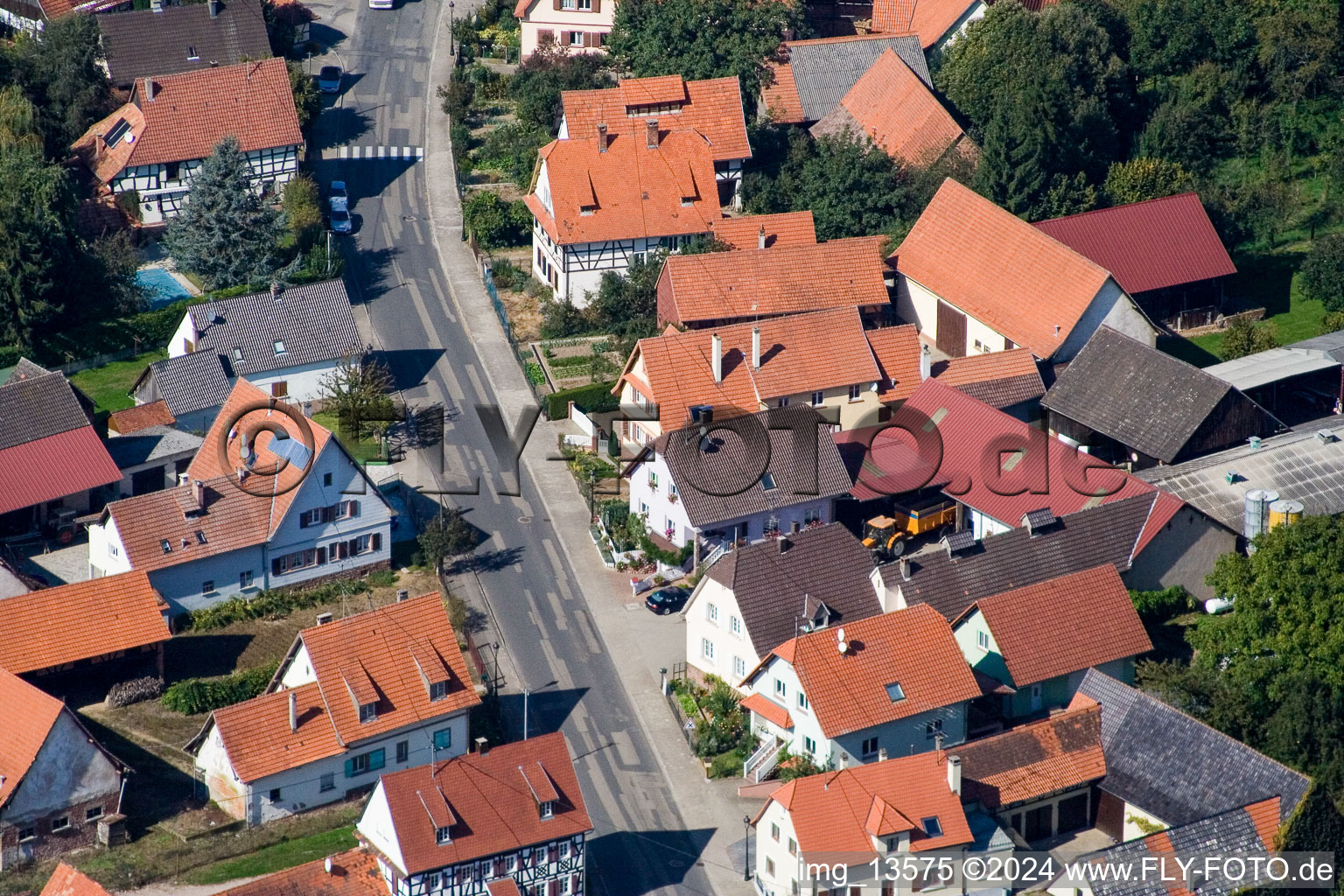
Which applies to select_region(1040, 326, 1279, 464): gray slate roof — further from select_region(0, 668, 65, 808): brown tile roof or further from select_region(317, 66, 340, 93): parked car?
select_region(317, 66, 340, 93): parked car

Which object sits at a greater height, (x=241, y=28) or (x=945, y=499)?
(x=241, y=28)

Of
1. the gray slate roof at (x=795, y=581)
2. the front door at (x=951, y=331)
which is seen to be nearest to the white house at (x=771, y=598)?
the gray slate roof at (x=795, y=581)

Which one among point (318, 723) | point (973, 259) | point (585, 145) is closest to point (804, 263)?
point (973, 259)

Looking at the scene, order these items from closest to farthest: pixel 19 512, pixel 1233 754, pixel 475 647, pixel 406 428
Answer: pixel 1233 754, pixel 475 647, pixel 19 512, pixel 406 428

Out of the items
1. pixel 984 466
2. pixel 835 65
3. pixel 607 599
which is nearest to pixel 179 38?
pixel 835 65

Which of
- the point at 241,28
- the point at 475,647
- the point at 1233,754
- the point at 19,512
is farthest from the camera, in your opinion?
the point at 241,28

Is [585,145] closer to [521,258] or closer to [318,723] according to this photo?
Answer: [521,258]
